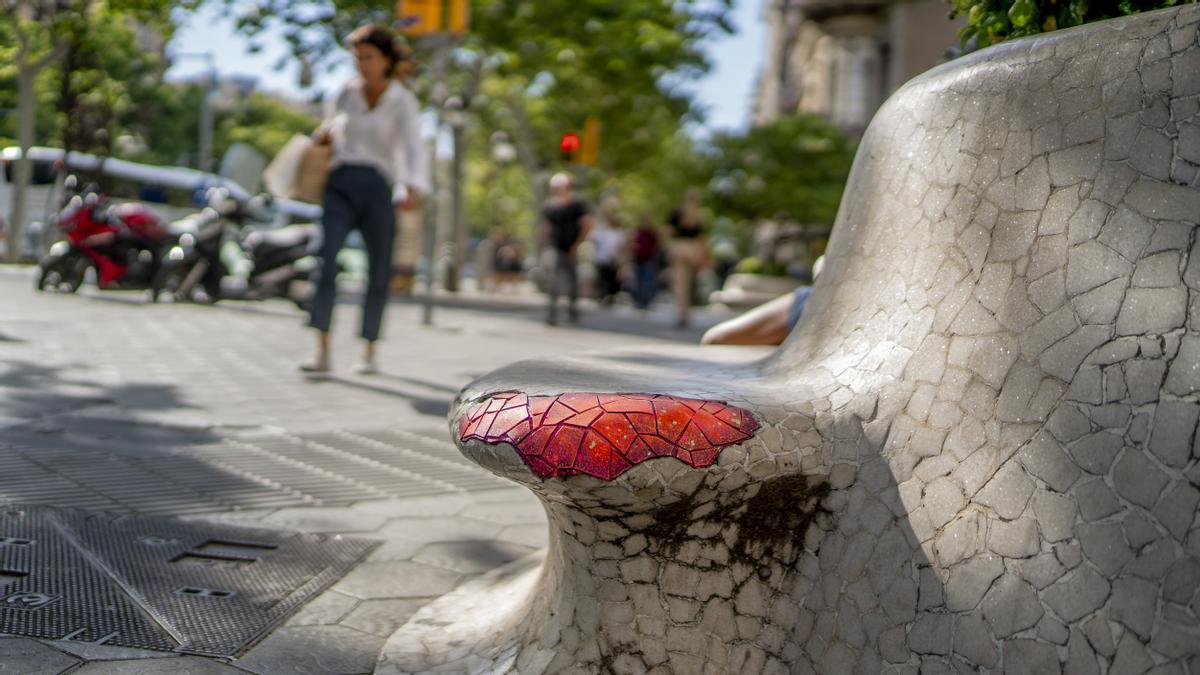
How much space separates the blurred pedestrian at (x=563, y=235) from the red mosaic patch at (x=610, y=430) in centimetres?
1203

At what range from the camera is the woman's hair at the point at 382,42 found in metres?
6.80

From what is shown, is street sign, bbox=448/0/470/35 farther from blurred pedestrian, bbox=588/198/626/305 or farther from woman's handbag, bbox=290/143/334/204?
blurred pedestrian, bbox=588/198/626/305

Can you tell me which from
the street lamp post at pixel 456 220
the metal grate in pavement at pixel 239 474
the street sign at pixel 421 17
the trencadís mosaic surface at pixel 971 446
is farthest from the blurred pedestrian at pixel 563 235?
the trencadís mosaic surface at pixel 971 446

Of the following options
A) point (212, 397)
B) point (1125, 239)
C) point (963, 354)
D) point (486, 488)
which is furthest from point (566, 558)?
point (212, 397)

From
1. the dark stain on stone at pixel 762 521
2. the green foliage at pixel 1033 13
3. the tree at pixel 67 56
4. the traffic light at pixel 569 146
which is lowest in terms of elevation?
the dark stain on stone at pixel 762 521

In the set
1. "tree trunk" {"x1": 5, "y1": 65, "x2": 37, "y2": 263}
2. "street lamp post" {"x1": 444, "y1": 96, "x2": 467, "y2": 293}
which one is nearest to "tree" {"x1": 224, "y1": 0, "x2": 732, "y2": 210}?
"street lamp post" {"x1": 444, "y1": 96, "x2": 467, "y2": 293}

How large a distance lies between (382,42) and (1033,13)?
4.98m

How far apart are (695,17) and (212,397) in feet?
57.9

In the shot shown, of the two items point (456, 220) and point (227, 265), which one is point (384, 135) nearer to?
point (227, 265)

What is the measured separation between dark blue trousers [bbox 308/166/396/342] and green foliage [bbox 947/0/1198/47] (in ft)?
15.3

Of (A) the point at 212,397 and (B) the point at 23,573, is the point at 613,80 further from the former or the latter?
(B) the point at 23,573

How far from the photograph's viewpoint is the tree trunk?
23.4 m

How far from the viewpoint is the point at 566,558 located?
2184 millimetres

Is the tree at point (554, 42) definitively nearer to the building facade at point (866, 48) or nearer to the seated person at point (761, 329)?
the building facade at point (866, 48)
